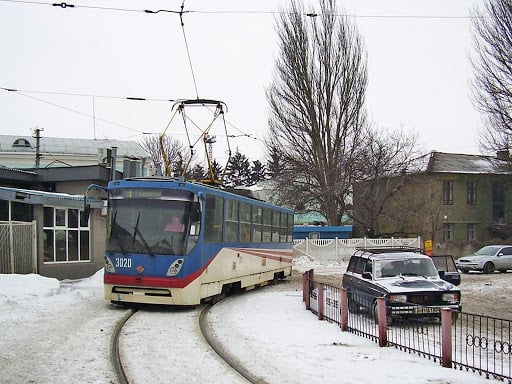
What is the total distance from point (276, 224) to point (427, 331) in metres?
12.5

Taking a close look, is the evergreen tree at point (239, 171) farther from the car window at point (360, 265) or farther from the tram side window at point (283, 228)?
the car window at point (360, 265)

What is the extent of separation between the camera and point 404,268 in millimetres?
13711

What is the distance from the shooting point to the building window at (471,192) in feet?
170

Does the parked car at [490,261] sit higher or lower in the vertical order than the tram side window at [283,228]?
lower

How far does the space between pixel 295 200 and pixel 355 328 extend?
3311 centimetres

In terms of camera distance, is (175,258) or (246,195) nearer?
(175,258)

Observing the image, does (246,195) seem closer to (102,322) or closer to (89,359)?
(102,322)

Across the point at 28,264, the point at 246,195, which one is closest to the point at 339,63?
the point at 246,195

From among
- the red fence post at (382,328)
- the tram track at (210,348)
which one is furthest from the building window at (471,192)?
the red fence post at (382,328)

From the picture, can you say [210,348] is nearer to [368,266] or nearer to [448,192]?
[368,266]

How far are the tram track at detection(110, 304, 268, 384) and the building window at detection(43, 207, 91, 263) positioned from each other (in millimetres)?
9970

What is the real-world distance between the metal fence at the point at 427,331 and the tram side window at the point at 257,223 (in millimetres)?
3980

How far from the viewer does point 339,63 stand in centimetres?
4322

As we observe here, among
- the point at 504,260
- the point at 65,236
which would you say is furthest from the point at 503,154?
the point at 65,236
